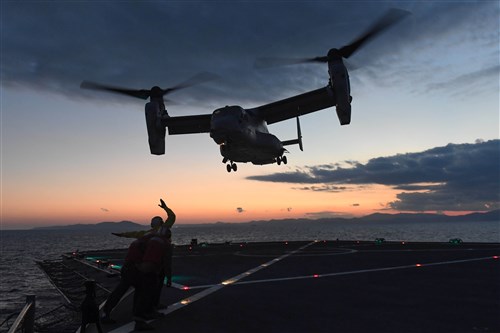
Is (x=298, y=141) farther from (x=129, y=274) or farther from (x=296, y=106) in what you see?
(x=129, y=274)

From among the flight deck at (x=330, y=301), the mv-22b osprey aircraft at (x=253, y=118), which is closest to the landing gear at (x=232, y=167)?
the mv-22b osprey aircraft at (x=253, y=118)

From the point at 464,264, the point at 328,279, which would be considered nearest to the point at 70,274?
the point at 328,279

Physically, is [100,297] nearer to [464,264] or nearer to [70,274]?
[70,274]

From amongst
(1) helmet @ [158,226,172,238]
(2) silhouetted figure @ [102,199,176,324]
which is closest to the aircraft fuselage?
(1) helmet @ [158,226,172,238]

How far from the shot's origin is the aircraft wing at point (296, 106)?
2938 cm

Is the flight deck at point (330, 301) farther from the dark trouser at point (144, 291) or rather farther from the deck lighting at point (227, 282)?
the dark trouser at point (144, 291)

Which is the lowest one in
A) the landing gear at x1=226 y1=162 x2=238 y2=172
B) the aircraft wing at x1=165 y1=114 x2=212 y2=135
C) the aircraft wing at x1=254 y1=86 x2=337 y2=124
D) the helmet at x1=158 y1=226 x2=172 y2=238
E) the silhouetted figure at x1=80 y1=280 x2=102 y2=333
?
the silhouetted figure at x1=80 y1=280 x2=102 y2=333

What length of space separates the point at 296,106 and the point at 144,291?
25.2 metres

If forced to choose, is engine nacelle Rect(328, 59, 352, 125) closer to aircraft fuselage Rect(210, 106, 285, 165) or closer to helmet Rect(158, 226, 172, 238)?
aircraft fuselage Rect(210, 106, 285, 165)

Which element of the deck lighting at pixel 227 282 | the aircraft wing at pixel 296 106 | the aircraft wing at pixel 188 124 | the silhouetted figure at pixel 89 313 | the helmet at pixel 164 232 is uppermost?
the aircraft wing at pixel 296 106

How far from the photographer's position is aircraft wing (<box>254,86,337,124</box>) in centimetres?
2938

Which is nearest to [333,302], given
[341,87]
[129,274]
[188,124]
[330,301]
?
[330,301]

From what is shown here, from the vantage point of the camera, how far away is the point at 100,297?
13.6 metres

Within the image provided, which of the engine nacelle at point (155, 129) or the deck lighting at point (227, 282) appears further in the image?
the engine nacelle at point (155, 129)
